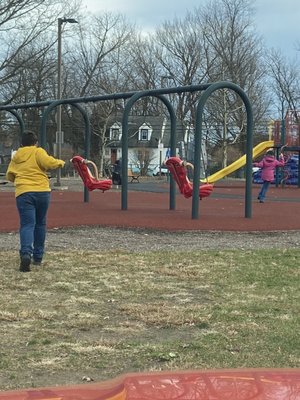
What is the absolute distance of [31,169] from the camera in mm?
8180

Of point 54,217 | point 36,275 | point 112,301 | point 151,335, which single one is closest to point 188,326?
point 151,335

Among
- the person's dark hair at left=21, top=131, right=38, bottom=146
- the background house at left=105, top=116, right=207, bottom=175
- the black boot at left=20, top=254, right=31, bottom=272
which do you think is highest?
the background house at left=105, top=116, right=207, bottom=175

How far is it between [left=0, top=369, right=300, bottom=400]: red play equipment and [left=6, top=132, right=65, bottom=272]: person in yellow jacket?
226 inches

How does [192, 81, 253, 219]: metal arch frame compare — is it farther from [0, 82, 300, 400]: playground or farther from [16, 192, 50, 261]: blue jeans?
[16, 192, 50, 261]: blue jeans

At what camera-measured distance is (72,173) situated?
5850 centimetres

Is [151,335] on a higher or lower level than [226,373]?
lower

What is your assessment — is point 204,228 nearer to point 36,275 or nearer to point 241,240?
point 241,240

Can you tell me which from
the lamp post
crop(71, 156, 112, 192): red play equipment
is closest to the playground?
crop(71, 156, 112, 192): red play equipment

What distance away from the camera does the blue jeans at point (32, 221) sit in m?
7.93

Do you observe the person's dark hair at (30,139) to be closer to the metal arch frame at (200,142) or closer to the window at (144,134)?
the metal arch frame at (200,142)

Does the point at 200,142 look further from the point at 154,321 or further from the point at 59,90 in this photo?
the point at 59,90

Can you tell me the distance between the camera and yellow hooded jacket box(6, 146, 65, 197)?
26.6ft

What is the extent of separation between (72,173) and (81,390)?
2233 inches

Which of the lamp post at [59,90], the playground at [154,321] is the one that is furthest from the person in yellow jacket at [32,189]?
the lamp post at [59,90]
